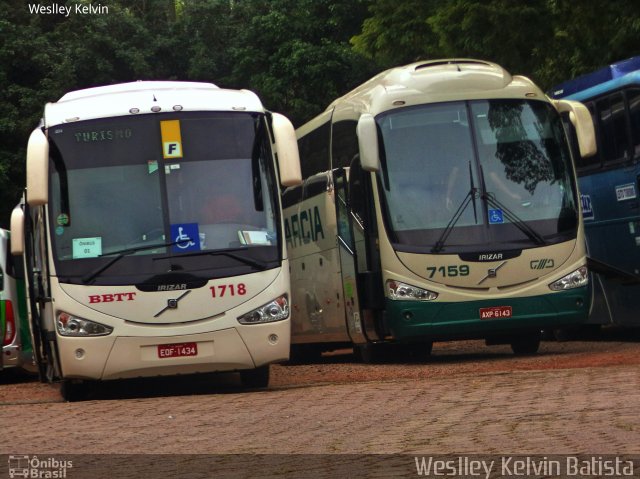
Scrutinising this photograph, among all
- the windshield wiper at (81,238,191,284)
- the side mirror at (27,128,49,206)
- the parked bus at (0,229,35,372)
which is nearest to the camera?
the side mirror at (27,128,49,206)

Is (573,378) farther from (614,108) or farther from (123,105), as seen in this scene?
(614,108)

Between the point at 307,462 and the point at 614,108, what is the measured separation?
42.5ft

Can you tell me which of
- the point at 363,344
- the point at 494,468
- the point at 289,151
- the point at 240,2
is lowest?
the point at 363,344

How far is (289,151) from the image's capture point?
618 inches

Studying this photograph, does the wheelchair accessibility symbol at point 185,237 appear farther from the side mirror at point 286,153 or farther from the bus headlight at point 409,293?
the bus headlight at point 409,293

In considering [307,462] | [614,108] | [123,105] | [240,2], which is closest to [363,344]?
[614,108]

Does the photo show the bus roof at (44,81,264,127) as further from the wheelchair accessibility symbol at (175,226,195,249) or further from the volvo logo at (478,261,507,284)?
the volvo logo at (478,261,507,284)

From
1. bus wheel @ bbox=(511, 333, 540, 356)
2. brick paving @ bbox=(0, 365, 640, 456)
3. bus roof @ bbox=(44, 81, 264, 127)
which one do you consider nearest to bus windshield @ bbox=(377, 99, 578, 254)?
bus wheel @ bbox=(511, 333, 540, 356)

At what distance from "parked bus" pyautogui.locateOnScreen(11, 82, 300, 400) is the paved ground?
58 centimetres

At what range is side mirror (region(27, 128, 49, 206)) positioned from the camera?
15.0 meters

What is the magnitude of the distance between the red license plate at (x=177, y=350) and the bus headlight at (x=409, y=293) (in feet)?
13.1

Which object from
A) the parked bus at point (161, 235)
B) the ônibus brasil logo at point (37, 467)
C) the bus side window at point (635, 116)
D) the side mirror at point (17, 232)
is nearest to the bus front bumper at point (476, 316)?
the bus side window at point (635, 116)

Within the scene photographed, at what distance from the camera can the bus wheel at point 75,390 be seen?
16078 millimetres

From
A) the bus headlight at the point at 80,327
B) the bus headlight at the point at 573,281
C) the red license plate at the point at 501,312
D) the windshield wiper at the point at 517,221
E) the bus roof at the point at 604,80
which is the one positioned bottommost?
the red license plate at the point at 501,312
